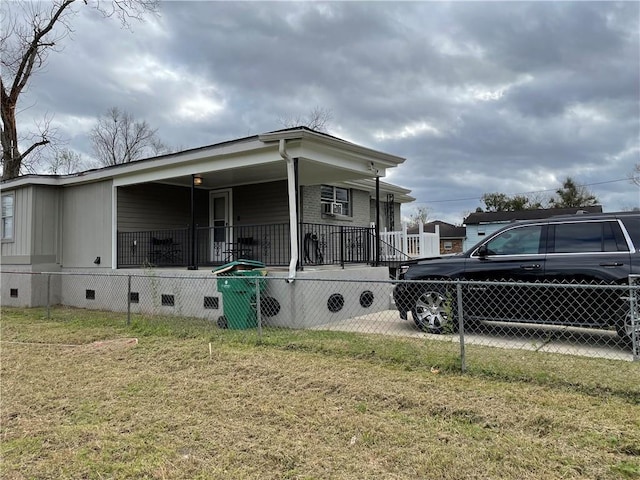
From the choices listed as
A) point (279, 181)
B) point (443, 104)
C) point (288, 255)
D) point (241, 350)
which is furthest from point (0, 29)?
point (241, 350)

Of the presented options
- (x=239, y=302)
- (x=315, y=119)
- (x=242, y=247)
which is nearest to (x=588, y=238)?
(x=239, y=302)

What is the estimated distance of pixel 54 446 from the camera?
10.4 ft

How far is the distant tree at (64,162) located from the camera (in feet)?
80.9

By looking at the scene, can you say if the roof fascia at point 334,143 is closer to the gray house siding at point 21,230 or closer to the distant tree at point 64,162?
the gray house siding at point 21,230

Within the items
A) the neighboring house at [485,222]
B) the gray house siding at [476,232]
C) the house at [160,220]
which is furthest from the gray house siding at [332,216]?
the gray house siding at [476,232]

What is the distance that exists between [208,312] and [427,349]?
16.1 ft

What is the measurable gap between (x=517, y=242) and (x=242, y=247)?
7.24m

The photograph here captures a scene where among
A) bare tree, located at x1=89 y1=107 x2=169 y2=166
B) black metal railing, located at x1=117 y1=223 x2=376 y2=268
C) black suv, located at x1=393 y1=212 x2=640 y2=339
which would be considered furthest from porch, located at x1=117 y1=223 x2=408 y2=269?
bare tree, located at x1=89 y1=107 x2=169 y2=166

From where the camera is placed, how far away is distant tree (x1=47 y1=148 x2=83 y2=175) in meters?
24.7

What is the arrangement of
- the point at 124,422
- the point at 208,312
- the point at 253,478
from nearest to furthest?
the point at 253,478 < the point at 124,422 < the point at 208,312

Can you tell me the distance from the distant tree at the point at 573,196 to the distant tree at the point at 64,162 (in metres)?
42.3

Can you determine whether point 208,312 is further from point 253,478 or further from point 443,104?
point 443,104

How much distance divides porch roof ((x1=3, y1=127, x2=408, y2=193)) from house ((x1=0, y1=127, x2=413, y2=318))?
0.05m

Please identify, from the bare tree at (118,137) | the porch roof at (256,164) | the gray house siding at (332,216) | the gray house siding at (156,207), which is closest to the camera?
the porch roof at (256,164)
